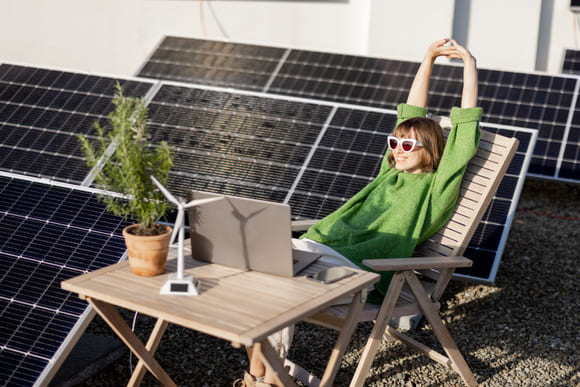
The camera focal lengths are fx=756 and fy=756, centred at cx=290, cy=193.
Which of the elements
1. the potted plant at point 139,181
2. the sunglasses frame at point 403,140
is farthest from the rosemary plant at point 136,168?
the sunglasses frame at point 403,140

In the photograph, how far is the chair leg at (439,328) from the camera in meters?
3.52

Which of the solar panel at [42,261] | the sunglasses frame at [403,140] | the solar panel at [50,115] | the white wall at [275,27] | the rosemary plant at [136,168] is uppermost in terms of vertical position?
the rosemary plant at [136,168]

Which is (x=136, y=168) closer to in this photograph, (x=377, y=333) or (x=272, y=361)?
(x=272, y=361)

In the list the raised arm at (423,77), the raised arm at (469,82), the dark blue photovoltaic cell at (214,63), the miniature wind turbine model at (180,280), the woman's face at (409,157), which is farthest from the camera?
the dark blue photovoltaic cell at (214,63)

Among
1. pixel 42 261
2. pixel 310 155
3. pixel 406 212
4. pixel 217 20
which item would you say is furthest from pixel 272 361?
pixel 217 20

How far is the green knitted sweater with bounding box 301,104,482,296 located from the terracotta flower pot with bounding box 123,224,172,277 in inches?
43.1

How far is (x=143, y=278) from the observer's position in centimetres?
298

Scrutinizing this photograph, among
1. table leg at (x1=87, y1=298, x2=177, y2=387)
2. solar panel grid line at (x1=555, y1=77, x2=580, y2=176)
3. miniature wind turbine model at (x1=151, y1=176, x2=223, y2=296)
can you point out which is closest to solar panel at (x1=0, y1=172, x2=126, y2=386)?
table leg at (x1=87, y1=298, x2=177, y2=387)

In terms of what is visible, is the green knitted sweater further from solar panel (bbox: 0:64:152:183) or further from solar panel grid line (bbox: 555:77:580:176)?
→ solar panel grid line (bbox: 555:77:580:176)

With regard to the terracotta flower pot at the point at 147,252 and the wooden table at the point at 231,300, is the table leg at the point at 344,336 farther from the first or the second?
the terracotta flower pot at the point at 147,252

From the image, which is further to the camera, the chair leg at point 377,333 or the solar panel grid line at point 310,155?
the solar panel grid line at point 310,155

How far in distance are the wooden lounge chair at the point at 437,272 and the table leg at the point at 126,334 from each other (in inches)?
28.5

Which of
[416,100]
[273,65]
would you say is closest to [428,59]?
[416,100]

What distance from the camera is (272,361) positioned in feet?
9.21
